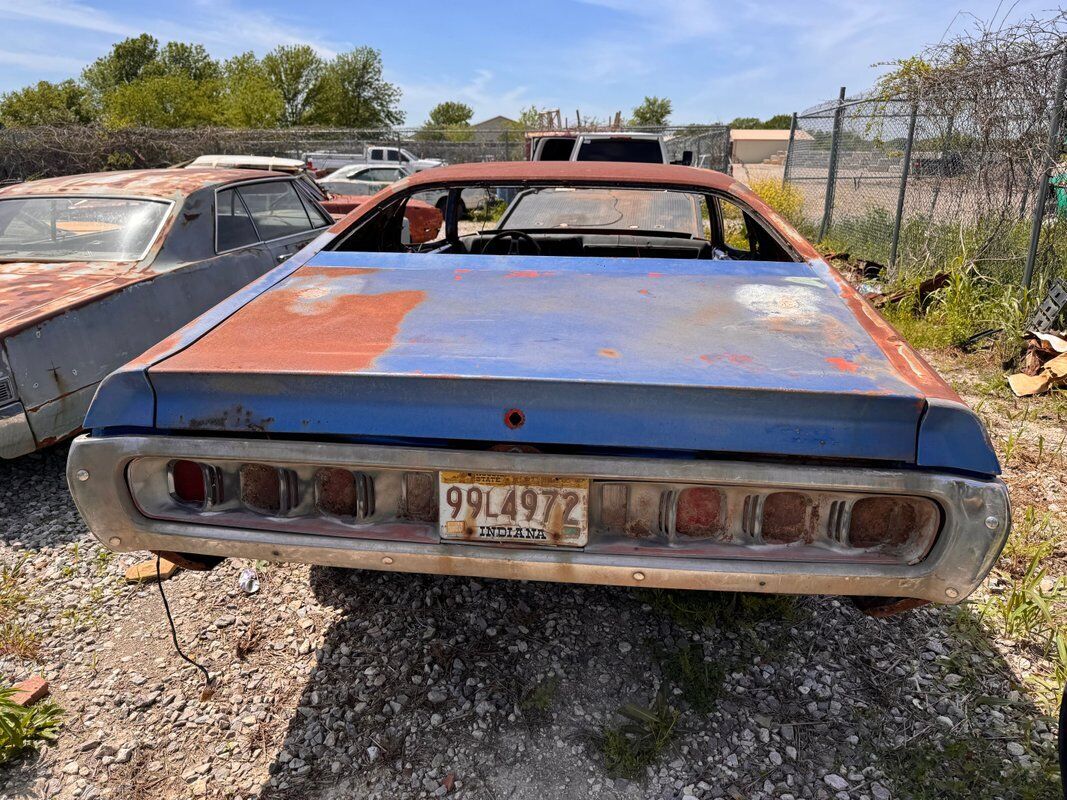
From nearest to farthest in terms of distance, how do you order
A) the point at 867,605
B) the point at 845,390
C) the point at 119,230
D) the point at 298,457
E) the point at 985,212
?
the point at 845,390, the point at 298,457, the point at 867,605, the point at 119,230, the point at 985,212

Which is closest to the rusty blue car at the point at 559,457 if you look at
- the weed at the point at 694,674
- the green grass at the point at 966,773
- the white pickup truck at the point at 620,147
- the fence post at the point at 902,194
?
the green grass at the point at 966,773

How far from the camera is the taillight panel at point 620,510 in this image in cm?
169

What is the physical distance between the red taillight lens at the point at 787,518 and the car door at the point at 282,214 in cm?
403

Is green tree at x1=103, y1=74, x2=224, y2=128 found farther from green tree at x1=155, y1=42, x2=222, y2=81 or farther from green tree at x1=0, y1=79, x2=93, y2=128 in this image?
green tree at x1=155, y1=42, x2=222, y2=81

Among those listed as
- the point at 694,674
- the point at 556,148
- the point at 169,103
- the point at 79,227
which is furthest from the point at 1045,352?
the point at 169,103

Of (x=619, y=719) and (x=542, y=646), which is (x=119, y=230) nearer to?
(x=542, y=646)

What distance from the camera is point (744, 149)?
63688mm

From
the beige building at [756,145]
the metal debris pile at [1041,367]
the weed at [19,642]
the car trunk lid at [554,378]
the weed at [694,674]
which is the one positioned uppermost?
the beige building at [756,145]

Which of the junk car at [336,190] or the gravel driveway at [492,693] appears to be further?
the junk car at [336,190]

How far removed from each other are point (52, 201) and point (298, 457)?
387 centimetres

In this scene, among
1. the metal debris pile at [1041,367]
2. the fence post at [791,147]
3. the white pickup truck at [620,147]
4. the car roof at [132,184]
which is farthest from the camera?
the fence post at [791,147]

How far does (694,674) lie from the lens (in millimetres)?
2266

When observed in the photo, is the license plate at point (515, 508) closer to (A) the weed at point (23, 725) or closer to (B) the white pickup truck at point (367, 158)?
(A) the weed at point (23, 725)

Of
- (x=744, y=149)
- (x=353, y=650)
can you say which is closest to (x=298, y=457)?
(x=353, y=650)
